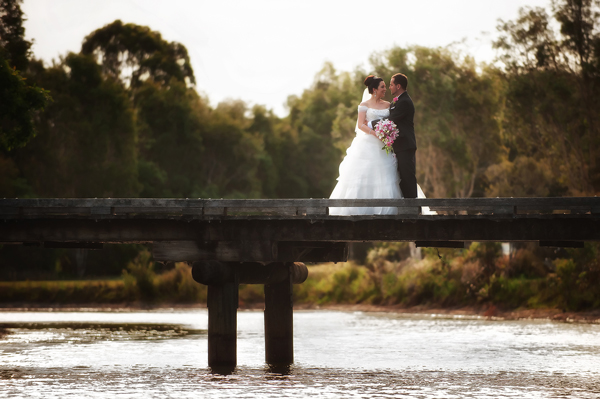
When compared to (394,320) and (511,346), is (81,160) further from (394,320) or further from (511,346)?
(511,346)

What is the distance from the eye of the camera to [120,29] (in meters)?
93.1

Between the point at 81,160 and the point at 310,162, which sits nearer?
the point at 81,160

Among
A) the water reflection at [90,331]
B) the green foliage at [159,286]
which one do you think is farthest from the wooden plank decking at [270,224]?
the green foliage at [159,286]

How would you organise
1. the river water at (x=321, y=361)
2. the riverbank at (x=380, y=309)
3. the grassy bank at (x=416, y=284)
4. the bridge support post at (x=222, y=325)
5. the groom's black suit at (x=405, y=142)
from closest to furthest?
the river water at (x=321, y=361)
the groom's black suit at (x=405, y=142)
the bridge support post at (x=222, y=325)
the riverbank at (x=380, y=309)
the grassy bank at (x=416, y=284)

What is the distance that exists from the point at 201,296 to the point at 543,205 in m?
42.3

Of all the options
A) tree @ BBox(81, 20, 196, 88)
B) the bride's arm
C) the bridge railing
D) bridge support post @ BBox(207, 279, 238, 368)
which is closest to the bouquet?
the bride's arm

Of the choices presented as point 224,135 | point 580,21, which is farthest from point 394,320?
point 224,135

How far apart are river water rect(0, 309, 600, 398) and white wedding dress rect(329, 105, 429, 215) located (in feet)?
13.4

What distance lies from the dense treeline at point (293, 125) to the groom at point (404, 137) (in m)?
20.6

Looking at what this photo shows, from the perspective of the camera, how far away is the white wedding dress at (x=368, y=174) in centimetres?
2117

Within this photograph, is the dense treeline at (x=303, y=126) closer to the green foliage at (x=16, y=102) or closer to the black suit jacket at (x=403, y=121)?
the green foliage at (x=16, y=102)

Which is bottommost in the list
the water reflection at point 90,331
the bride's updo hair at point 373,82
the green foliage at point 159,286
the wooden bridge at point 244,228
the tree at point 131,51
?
the water reflection at point 90,331

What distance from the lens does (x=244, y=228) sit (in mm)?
21547

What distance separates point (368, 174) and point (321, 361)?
7.21m
